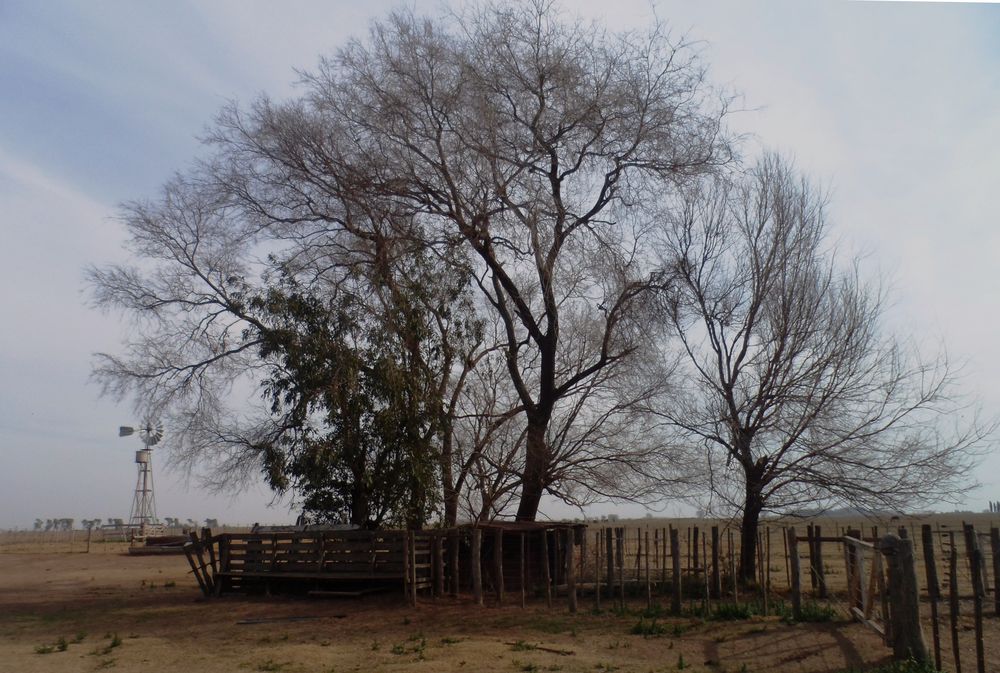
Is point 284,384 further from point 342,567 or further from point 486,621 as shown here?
point 486,621

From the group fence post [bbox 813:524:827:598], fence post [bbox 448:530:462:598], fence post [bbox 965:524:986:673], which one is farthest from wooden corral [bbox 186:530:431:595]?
fence post [bbox 965:524:986:673]

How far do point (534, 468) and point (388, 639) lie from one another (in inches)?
292

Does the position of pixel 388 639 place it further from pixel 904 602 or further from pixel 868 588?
pixel 904 602

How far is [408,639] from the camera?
52.9 feet

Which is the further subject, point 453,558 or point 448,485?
point 448,485

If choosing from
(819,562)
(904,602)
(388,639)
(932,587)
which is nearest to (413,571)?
(388,639)

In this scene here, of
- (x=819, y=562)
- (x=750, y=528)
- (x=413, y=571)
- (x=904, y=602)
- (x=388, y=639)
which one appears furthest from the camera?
(x=750, y=528)

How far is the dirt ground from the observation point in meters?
13.6

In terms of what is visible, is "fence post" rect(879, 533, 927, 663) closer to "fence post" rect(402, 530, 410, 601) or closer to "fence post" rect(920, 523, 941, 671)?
"fence post" rect(920, 523, 941, 671)

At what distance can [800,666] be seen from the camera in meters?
13.1

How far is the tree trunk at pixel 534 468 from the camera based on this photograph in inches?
884

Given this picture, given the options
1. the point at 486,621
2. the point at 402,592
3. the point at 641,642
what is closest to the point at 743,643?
the point at 641,642

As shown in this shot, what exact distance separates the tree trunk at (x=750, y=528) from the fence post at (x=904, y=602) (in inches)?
360

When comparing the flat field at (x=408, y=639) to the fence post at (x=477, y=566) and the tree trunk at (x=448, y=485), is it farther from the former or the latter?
the tree trunk at (x=448, y=485)
